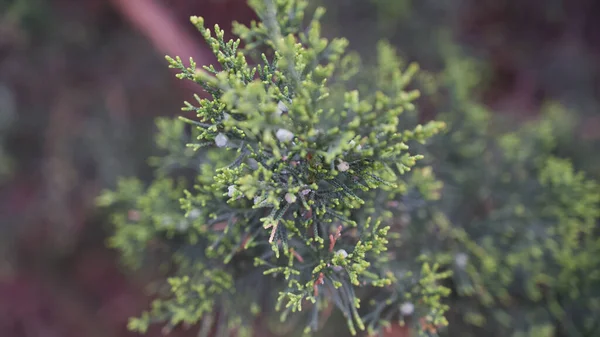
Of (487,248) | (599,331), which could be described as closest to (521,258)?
(487,248)

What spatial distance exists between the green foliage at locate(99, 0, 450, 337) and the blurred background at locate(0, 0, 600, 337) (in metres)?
1.16

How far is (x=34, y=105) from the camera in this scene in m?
3.52

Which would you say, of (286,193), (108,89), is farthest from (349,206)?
(108,89)

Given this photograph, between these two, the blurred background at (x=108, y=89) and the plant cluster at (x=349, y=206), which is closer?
the plant cluster at (x=349, y=206)

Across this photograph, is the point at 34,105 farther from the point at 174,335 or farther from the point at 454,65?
the point at 454,65

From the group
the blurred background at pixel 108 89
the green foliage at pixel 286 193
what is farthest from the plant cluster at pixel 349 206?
the blurred background at pixel 108 89

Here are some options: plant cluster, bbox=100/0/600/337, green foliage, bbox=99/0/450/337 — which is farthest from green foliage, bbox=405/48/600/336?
green foliage, bbox=99/0/450/337

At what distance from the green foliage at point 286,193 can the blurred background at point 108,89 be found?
1.16 meters

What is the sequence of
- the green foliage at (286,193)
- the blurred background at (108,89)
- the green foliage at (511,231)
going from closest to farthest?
the green foliage at (286,193) → the green foliage at (511,231) → the blurred background at (108,89)

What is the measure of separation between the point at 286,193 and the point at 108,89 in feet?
8.91

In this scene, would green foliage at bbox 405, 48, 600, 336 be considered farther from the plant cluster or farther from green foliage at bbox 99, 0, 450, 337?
green foliage at bbox 99, 0, 450, 337

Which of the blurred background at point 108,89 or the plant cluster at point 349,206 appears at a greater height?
the blurred background at point 108,89

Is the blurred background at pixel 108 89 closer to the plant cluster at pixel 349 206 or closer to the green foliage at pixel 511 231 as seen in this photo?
the plant cluster at pixel 349 206

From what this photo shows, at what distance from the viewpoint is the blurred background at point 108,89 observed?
320 cm
